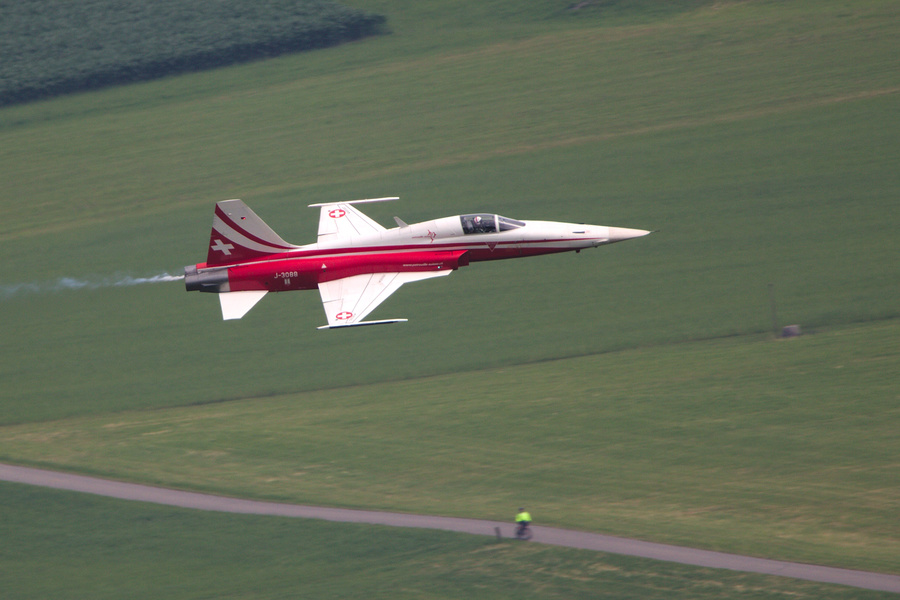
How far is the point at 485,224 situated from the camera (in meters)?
40.1

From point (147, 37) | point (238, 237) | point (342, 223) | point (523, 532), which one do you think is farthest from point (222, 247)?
point (147, 37)

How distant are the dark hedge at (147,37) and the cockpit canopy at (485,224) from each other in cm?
6819

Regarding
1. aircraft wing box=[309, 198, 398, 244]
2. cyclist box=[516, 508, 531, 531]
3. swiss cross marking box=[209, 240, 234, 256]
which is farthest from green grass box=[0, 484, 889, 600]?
swiss cross marking box=[209, 240, 234, 256]

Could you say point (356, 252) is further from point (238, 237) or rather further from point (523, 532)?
point (523, 532)

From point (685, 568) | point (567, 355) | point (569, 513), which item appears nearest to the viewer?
point (685, 568)

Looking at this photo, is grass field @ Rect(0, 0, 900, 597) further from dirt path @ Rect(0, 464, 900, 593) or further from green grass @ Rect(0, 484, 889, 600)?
green grass @ Rect(0, 484, 889, 600)

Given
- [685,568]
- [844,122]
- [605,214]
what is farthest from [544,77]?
[685,568]

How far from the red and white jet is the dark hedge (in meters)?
66.9

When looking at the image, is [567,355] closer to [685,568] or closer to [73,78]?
[685,568]

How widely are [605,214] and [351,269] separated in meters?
38.7

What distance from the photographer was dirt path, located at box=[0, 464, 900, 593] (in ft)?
147

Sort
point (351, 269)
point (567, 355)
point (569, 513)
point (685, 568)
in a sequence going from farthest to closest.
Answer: point (567, 355) < point (569, 513) < point (685, 568) < point (351, 269)

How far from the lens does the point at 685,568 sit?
153 ft

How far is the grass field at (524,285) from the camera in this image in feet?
181
